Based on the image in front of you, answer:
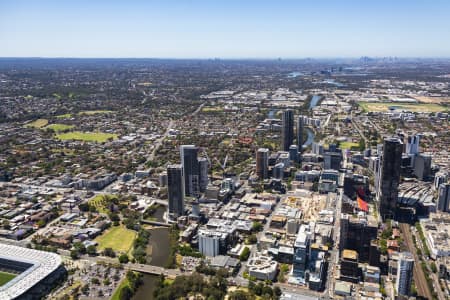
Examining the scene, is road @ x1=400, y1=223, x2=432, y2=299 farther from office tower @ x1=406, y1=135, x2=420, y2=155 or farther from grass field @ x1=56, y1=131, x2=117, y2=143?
grass field @ x1=56, y1=131, x2=117, y2=143

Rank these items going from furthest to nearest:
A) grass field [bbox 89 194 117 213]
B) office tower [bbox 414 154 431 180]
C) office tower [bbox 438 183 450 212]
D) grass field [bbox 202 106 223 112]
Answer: grass field [bbox 202 106 223 112], office tower [bbox 414 154 431 180], grass field [bbox 89 194 117 213], office tower [bbox 438 183 450 212]

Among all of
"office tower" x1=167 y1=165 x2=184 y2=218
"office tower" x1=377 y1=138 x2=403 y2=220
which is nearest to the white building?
"office tower" x1=167 y1=165 x2=184 y2=218

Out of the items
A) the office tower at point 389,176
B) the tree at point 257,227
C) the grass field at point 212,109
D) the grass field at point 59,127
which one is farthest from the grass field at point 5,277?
the grass field at point 212,109

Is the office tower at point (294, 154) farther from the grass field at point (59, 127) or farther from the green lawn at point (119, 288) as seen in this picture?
the grass field at point (59, 127)

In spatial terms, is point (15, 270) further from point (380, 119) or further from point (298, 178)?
point (380, 119)

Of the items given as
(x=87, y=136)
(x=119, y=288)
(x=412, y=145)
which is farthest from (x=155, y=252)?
(x=87, y=136)

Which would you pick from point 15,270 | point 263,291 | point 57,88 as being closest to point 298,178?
point 263,291
